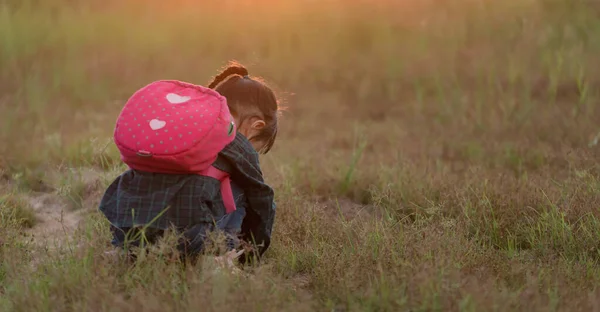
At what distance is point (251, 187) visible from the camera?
325 cm

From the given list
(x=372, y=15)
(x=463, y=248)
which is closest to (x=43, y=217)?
(x=463, y=248)

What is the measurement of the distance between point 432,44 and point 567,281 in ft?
17.8

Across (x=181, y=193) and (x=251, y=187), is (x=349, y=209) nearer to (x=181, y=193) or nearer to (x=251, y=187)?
(x=251, y=187)

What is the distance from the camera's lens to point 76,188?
4.62m

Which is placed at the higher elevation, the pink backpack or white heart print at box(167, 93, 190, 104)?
white heart print at box(167, 93, 190, 104)

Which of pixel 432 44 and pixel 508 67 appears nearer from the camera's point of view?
pixel 508 67

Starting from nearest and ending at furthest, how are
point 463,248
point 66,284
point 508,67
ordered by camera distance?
point 66,284
point 463,248
point 508,67

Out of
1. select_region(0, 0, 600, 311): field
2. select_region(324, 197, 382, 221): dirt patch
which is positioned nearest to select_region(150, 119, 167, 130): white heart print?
select_region(0, 0, 600, 311): field

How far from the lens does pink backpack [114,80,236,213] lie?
9.46 ft

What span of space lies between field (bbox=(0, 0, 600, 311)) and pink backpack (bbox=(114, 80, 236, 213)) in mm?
370

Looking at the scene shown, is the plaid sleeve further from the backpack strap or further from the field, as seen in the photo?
the field

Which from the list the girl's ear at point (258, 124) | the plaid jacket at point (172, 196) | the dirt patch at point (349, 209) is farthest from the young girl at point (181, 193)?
the dirt patch at point (349, 209)

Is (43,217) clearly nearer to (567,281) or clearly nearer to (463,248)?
(463,248)

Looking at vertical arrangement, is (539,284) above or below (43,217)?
above
